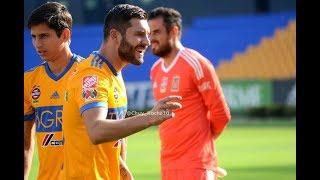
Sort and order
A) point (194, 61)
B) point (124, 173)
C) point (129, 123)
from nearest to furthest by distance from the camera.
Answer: point (129, 123) → point (124, 173) → point (194, 61)

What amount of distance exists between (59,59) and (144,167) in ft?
28.7

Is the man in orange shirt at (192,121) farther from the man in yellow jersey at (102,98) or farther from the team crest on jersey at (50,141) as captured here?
the man in yellow jersey at (102,98)

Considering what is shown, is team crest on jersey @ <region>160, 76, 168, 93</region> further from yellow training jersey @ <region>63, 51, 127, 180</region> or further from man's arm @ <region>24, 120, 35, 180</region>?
yellow training jersey @ <region>63, 51, 127, 180</region>

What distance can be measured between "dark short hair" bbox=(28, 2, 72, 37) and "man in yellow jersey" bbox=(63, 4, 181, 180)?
737mm

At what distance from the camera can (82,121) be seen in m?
4.67

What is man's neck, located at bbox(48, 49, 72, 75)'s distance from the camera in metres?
5.65

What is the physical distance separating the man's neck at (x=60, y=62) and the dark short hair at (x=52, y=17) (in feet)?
0.54

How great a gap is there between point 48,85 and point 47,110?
202mm

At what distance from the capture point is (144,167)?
46.8ft

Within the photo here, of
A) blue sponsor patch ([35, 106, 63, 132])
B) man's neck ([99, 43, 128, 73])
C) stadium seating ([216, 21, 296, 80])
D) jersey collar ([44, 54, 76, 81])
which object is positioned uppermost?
stadium seating ([216, 21, 296, 80])

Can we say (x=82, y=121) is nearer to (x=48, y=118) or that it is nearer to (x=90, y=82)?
(x=90, y=82)

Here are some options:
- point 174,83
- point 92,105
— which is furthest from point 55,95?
point 174,83

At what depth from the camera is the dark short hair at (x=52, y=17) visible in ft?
18.0

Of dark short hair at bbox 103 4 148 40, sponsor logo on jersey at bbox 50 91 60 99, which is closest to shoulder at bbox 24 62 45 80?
sponsor logo on jersey at bbox 50 91 60 99
